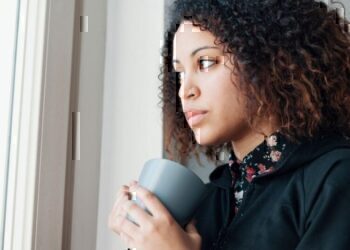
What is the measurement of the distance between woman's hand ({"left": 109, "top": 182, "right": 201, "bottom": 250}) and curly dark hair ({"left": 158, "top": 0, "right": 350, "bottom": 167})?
0.60 ft

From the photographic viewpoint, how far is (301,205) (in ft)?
1.70

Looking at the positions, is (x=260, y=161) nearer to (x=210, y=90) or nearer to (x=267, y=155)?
(x=267, y=155)

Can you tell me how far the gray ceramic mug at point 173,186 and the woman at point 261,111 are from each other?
2cm

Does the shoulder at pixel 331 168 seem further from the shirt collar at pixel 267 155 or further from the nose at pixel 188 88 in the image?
the nose at pixel 188 88

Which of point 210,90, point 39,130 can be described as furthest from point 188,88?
point 39,130

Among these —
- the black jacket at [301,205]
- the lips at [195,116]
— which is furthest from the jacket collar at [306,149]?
the lips at [195,116]

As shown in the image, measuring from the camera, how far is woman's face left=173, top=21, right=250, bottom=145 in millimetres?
578

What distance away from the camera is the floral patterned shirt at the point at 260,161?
59cm

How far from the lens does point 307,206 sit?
51 cm

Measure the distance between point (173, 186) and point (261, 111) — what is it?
17 cm

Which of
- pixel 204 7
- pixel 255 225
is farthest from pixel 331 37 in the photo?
pixel 255 225

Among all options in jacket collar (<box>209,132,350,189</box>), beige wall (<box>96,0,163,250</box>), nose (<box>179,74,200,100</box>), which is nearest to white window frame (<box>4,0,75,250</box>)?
beige wall (<box>96,0,163,250</box>)

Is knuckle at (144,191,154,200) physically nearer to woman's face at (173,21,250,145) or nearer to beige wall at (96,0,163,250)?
woman's face at (173,21,250,145)

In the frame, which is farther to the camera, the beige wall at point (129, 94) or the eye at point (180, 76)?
the beige wall at point (129, 94)
